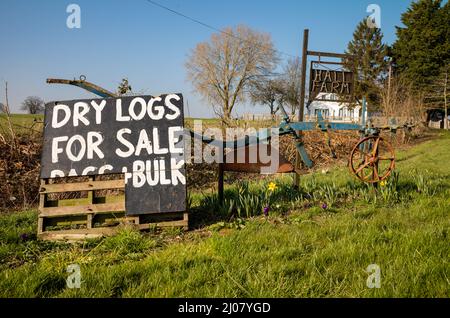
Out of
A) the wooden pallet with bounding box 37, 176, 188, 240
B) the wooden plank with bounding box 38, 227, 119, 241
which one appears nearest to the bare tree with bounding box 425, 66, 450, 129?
the wooden pallet with bounding box 37, 176, 188, 240

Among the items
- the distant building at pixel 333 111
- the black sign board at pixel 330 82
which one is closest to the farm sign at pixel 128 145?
the distant building at pixel 333 111

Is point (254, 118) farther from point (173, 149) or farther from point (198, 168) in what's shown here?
point (173, 149)

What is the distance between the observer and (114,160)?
406cm

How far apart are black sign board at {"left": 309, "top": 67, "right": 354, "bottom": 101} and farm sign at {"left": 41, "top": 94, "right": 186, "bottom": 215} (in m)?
4.34

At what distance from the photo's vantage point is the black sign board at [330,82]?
7.45 m

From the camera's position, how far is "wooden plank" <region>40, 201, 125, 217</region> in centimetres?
388

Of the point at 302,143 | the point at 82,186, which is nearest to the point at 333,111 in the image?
the point at 302,143

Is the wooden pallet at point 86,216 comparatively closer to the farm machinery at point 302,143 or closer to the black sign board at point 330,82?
the farm machinery at point 302,143

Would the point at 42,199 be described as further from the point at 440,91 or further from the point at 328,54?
the point at 440,91

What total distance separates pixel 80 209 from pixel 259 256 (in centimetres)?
238

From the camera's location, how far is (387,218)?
3996 millimetres

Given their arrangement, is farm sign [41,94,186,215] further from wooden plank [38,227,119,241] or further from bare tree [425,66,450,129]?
bare tree [425,66,450,129]
